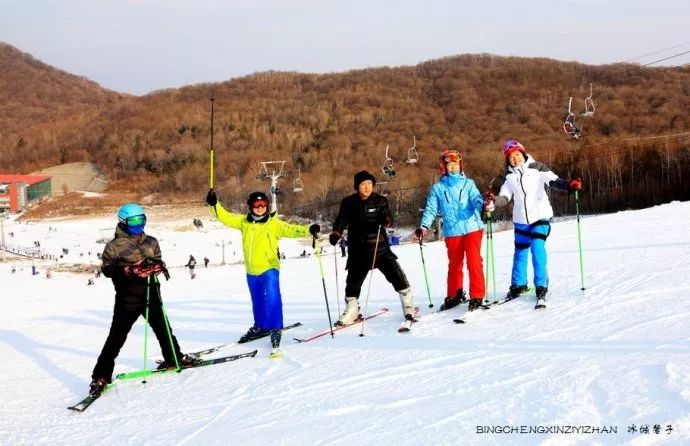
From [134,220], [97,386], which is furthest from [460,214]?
[97,386]

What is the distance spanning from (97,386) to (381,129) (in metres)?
118

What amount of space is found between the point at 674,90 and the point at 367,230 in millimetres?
123203

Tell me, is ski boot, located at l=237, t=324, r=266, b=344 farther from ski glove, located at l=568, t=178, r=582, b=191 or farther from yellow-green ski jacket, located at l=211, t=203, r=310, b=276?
ski glove, located at l=568, t=178, r=582, b=191

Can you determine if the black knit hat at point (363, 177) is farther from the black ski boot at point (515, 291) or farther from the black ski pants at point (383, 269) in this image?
the black ski boot at point (515, 291)

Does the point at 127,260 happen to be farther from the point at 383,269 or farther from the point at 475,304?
the point at 475,304

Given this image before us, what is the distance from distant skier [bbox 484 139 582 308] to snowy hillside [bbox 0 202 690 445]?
443 mm

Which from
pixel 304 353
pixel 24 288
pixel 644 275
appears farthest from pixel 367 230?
pixel 24 288

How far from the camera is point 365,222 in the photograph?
5.85 m

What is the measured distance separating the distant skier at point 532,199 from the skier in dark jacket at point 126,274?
3.20 metres

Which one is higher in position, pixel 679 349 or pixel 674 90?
pixel 674 90

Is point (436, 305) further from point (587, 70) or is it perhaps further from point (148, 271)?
point (587, 70)

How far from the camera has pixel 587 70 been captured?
144m

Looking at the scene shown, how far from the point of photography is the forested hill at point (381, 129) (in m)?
67.0

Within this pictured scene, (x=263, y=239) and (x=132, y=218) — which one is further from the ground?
(x=132, y=218)
